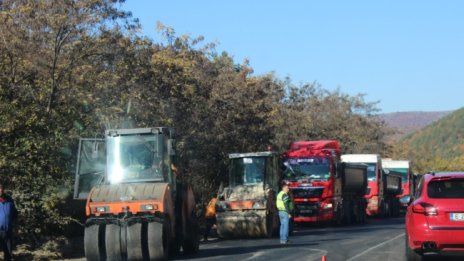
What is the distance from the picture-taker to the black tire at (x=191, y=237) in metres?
18.8

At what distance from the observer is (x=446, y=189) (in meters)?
14.0

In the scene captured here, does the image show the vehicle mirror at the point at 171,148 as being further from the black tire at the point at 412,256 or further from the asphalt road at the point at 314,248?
the black tire at the point at 412,256

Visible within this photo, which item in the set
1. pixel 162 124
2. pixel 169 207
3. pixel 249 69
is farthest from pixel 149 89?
pixel 249 69

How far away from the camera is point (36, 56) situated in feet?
69.4

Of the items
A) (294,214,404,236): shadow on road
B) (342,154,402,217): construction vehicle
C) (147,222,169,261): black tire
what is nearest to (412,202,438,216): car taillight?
(147,222,169,261): black tire

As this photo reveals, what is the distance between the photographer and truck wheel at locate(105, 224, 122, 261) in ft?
52.6

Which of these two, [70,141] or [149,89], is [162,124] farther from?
[70,141]

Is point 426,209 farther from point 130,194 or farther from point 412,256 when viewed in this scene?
point 130,194

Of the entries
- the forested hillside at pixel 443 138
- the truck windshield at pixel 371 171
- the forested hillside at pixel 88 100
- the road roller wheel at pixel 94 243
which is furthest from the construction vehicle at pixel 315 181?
the forested hillside at pixel 443 138

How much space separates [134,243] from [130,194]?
117 cm

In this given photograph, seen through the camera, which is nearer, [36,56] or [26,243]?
[26,243]

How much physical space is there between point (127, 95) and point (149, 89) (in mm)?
2183

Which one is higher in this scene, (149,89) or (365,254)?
(149,89)

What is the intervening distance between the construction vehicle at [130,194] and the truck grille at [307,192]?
1282 cm
